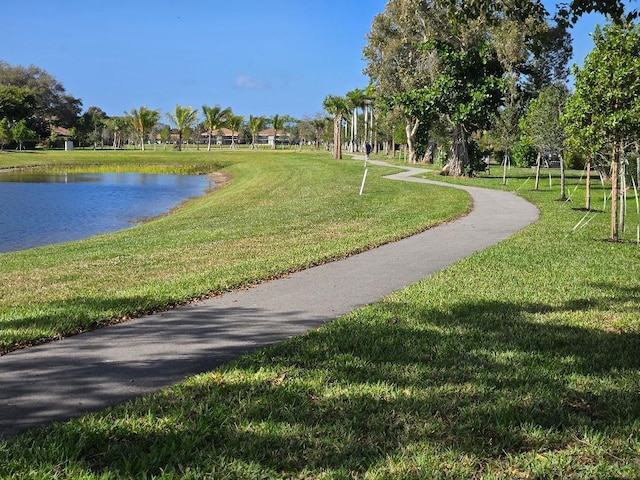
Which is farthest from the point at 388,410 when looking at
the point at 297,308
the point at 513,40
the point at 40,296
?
the point at 513,40

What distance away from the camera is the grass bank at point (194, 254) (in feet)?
20.6

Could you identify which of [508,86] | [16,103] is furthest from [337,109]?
[16,103]

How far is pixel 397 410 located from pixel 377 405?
5.5 inches

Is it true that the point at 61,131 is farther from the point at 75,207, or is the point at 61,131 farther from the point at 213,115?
the point at 75,207

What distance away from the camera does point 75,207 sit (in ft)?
81.2

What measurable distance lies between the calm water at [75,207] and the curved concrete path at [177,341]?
35.0 feet

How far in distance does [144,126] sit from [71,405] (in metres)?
102

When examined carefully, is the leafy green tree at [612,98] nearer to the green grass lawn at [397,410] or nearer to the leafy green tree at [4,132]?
the green grass lawn at [397,410]

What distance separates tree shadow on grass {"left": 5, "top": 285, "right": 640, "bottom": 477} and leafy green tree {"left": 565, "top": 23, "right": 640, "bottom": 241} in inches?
274

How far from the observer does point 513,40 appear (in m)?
28.3

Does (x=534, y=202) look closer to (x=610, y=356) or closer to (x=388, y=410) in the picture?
(x=610, y=356)

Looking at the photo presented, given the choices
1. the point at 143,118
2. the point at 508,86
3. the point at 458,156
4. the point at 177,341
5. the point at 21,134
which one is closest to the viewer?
the point at 177,341

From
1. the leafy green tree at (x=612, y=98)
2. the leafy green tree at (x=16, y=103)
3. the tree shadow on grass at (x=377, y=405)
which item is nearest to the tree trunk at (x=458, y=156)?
the leafy green tree at (x=612, y=98)

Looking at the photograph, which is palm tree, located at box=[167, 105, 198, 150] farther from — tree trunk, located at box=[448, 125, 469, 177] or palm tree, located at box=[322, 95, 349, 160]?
tree trunk, located at box=[448, 125, 469, 177]
